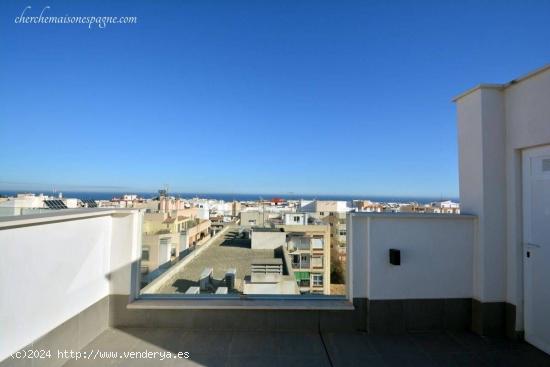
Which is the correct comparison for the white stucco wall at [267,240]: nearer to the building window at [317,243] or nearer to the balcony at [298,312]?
the building window at [317,243]

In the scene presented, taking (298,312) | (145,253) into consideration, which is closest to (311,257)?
(298,312)

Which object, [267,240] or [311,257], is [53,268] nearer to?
[267,240]

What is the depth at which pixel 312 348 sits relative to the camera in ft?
7.18

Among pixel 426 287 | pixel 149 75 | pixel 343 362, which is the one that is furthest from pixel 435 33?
pixel 149 75

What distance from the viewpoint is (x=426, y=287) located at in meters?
2.55

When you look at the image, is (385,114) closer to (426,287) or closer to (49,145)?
(426,287)

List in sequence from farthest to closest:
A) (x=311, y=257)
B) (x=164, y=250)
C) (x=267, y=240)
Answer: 1. (x=311, y=257)
2. (x=267, y=240)
3. (x=164, y=250)

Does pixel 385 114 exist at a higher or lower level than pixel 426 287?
higher

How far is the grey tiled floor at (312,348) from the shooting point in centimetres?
198

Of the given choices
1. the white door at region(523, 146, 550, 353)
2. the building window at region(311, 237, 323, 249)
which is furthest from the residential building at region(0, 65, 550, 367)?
the building window at region(311, 237, 323, 249)

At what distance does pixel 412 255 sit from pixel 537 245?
40.8 inches

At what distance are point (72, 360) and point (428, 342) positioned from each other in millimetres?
3110

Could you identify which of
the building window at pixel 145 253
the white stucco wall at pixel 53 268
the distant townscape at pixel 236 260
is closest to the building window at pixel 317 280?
the distant townscape at pixel 236 260

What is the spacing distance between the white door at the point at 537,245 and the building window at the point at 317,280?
208cm
